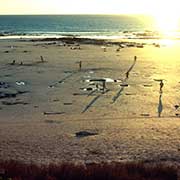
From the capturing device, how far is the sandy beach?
18.9 metres

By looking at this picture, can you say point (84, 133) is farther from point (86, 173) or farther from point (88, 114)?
point (86, 173)

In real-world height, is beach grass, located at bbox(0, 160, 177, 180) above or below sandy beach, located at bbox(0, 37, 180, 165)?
above

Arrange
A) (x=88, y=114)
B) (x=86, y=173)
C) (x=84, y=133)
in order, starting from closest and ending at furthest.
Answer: (x=86, y=173) < (x=84, y=133) < (x=88, y=114)

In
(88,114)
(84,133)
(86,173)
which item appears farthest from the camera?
(88,114)

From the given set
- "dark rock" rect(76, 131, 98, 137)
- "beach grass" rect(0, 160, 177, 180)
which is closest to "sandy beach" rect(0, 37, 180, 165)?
A: "dark rock" rect(76, 131, 98, 137)

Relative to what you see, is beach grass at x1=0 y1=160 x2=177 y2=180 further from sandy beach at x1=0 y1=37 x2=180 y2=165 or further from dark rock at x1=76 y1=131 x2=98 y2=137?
dark rock at x1=76 y1=131 x2=98 y2=137

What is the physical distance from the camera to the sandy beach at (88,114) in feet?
62.0

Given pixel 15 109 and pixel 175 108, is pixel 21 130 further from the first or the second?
pixel 175 108

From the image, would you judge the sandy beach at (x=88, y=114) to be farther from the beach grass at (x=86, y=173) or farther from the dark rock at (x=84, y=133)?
the beach grass at (x=86, y=173)

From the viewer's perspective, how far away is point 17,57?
54781mm

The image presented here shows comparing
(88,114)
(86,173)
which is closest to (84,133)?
(88,114)

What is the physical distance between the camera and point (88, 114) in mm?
25594

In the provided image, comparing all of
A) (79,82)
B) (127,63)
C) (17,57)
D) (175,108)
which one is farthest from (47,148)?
(17,57)

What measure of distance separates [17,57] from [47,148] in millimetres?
36532
